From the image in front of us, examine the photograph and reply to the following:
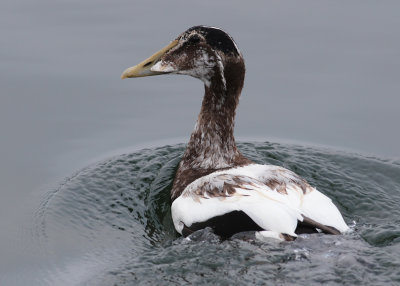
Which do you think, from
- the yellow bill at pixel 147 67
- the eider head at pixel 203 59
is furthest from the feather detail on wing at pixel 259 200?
the yellow bill at pixel 147 67

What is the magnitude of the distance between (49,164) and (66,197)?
1028mm

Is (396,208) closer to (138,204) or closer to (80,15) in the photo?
(138,204)

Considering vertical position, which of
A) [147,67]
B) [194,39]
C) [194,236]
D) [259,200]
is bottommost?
[194,236]

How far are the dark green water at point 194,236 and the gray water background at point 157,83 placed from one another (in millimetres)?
478

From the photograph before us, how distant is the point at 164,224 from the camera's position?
28.6 ft

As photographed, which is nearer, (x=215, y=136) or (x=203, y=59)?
(x=203, y=59)

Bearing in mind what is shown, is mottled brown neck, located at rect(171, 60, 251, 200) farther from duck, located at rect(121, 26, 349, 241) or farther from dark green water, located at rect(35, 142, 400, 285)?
dark green water, located at rect(35, 142, 400, 285)

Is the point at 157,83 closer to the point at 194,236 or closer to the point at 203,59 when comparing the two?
the point at 203,59

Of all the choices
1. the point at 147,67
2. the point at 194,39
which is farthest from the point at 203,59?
the point at 147,67

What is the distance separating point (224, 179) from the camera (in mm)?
8078

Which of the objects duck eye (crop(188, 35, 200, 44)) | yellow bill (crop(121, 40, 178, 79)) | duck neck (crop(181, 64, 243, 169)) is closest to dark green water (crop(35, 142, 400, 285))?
duck neck (crop(181, 64, 243, 169))

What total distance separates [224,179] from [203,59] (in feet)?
5.04

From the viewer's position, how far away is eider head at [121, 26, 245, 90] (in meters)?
8.70

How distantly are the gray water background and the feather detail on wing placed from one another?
2195 mm
